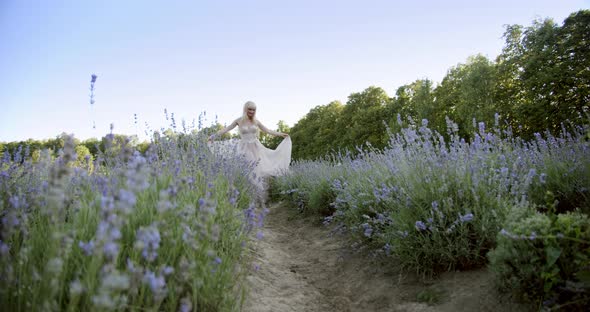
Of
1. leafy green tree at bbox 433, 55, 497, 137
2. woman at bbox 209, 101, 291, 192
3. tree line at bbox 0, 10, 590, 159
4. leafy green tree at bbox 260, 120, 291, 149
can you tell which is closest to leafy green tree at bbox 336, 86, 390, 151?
tree line at bbox 0, 10, 590, 159

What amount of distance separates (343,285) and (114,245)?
2245mm

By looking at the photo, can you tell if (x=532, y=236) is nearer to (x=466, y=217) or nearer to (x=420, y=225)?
(x=466, y=217)

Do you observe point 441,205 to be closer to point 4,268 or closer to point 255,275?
point 255,275

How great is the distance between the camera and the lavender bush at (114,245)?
3.36ft

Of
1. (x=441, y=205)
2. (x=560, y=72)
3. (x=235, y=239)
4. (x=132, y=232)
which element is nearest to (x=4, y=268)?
(x=132, y=232)

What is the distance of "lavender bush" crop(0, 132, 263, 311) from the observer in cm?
102

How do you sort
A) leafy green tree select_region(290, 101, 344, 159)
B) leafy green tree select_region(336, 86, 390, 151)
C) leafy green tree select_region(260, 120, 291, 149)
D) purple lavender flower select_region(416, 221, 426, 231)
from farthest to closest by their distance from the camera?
leafy green tree select_region(260, 120, 291, 149) → leafy green tree select_region(290, 101, 344, 159) → leafy green tree select_region(336, 86, 390, 151) → purple lavender flower select_region(416, 221, 426, 231)

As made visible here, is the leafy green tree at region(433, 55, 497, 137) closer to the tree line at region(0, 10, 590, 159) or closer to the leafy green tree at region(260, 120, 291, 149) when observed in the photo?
the tree line at region(0, 10, 590, 159)

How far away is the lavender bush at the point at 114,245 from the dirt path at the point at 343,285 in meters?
0.42

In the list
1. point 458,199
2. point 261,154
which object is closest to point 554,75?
point 261,154

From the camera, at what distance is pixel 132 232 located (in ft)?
5.71

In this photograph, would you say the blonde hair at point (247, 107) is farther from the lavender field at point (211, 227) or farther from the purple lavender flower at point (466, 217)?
the purple lavender flower at point (466, 217)

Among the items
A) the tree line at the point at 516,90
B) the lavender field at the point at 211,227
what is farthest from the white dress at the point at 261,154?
the lavender field at the point at 211,227

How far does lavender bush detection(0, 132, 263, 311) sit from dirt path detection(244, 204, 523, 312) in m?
0.42
